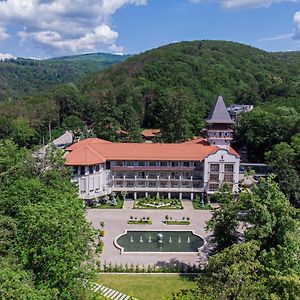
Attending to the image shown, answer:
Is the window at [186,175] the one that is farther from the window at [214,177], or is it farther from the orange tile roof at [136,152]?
the window at [214,177]

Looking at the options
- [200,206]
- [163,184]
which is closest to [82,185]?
[163,184]

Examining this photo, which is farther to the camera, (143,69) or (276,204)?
(143,69)

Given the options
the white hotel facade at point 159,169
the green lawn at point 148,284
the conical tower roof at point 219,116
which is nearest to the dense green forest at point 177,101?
the white hotel facade at point 159,169

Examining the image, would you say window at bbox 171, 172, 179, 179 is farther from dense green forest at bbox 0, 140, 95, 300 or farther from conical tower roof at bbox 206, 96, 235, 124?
dense green forest at bbox 0, 140, 95, 300

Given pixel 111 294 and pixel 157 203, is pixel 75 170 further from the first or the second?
pixel 111 294

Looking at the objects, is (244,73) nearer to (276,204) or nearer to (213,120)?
(213,120)

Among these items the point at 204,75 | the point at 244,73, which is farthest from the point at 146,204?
the point at 244,73

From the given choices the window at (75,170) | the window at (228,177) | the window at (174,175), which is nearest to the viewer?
the window at (75,170)
